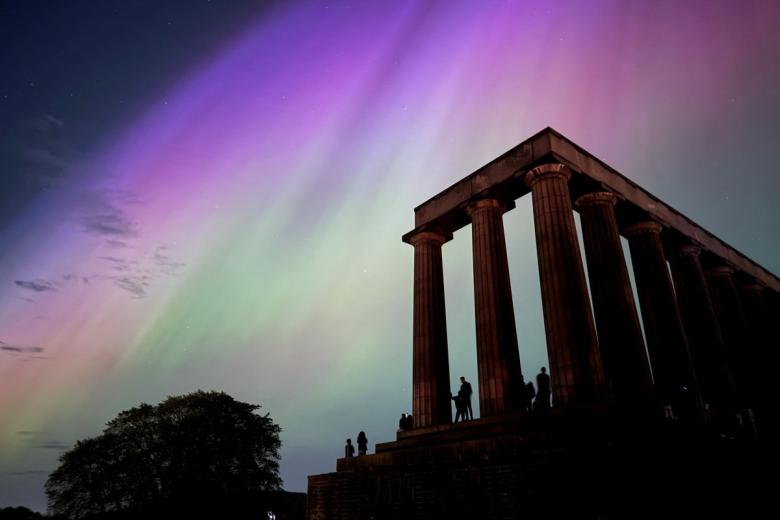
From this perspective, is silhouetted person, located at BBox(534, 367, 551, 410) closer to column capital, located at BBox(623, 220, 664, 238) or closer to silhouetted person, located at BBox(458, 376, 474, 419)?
silhouetted person, located at BBox(458, 376, 474, 419)

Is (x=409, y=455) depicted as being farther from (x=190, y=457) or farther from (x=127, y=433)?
(x=127, y=433)

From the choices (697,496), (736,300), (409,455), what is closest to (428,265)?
(409,455)

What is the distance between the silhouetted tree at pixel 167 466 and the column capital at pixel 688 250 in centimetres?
4557

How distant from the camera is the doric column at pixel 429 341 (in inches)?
1014

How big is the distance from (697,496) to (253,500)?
48.0 meters

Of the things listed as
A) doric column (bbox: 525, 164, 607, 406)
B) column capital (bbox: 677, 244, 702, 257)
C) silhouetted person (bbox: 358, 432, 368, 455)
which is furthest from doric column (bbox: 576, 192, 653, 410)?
silhouetted person (bbox: 358, 432, 368, 455)

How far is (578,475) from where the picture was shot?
1334 centimetres

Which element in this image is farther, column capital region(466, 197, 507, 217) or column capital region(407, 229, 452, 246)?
column capital region(407, 229, 452, 246)

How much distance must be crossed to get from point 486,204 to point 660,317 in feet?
38.9

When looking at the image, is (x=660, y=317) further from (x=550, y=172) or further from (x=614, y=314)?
(x=550, y=172)

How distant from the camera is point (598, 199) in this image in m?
25.0

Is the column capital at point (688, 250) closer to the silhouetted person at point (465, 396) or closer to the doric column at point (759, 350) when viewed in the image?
the doric column at point (759, 350)

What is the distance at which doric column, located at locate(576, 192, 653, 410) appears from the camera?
21.8 meters

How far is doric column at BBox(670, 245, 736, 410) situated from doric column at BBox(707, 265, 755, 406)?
15.3 feet
